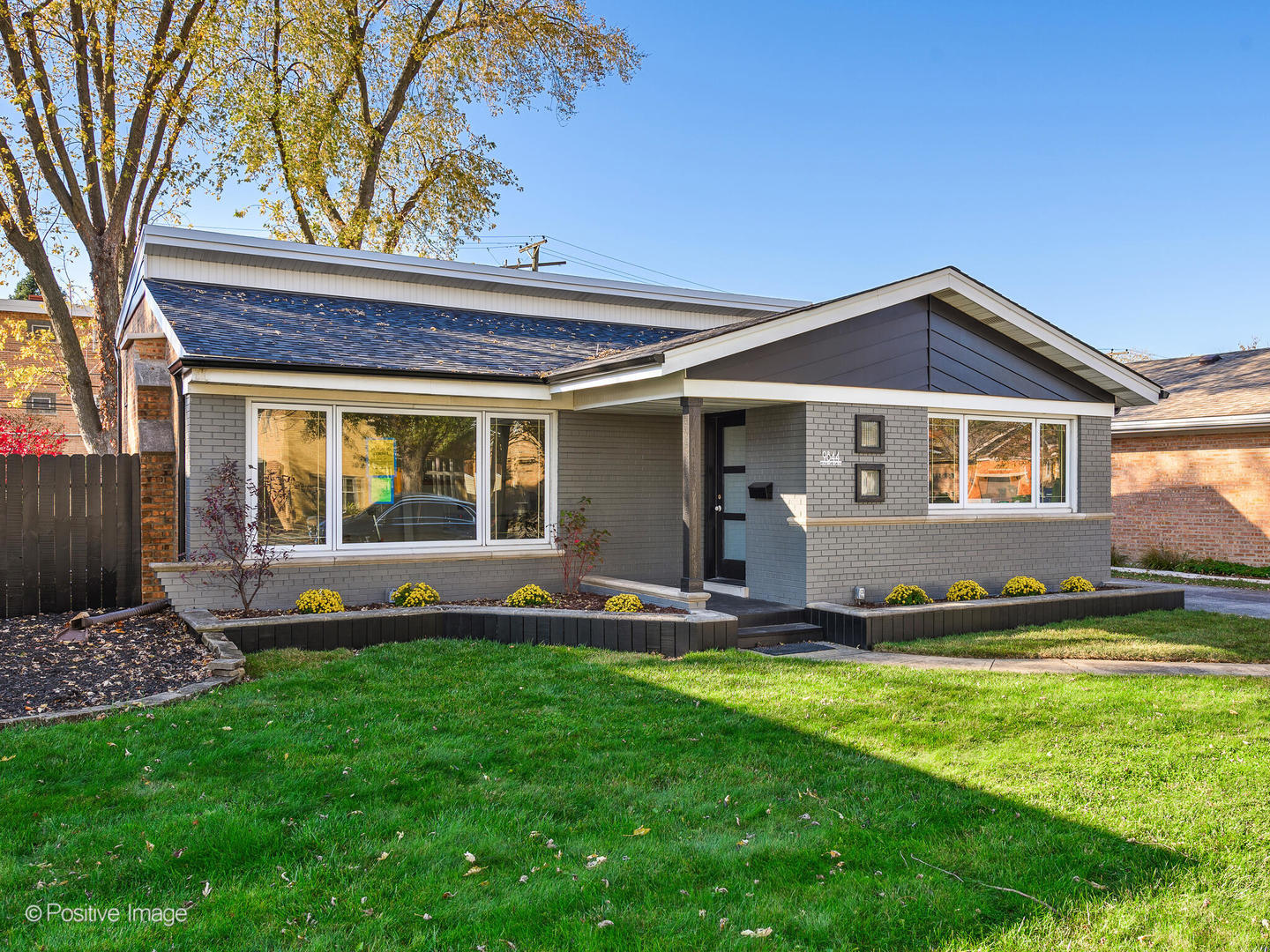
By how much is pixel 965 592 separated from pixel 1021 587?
3.32 ft

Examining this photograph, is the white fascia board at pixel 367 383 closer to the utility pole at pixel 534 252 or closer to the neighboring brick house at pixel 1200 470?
the neighboring brick house at pixel 1200 470

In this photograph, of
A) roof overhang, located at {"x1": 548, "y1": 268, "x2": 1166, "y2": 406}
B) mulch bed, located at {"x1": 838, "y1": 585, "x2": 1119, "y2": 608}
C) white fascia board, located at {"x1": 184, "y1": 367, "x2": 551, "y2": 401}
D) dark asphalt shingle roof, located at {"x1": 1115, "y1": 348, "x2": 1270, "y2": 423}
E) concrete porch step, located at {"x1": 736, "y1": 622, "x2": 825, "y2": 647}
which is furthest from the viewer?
dark asphalt shingle roof, located at {"x1": 1115, "y1": 348, "x2": 1270, "y2": 423}

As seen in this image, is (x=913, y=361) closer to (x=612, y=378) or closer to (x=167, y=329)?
(x=612, y=378)

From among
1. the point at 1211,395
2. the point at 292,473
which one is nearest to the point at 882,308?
the point at 292,473

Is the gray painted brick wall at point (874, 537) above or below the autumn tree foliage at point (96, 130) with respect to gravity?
below

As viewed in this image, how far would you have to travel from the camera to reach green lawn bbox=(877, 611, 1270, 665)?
842 cm

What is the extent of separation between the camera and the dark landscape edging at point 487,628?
316 inches

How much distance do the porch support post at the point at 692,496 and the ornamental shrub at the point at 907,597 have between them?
243 cm

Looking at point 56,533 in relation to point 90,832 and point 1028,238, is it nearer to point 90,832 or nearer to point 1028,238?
point 90,832

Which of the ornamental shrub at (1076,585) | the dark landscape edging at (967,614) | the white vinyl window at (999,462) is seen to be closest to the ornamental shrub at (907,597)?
the dark landscape edging at (967,614)

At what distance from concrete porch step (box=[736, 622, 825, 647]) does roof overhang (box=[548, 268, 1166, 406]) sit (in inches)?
111

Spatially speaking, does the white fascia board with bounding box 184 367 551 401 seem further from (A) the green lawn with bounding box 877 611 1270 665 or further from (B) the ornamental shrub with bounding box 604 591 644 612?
(A) the green lawn with bounding box 877 611 1270 665

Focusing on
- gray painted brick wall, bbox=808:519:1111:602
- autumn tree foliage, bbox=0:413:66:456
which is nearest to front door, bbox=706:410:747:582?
gray painted brick wall, bbox=808:519:1111:602

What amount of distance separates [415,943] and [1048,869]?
2649 millimetres
